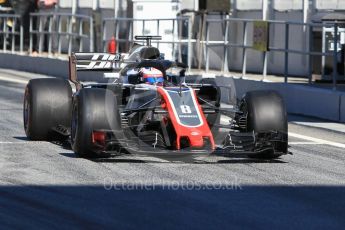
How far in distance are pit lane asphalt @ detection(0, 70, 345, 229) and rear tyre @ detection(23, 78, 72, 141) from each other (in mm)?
277

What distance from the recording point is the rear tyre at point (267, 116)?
43.5ft

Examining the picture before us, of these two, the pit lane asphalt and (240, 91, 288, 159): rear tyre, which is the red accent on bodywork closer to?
the pit lane asphalt

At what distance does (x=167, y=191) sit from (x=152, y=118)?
94.9 inches

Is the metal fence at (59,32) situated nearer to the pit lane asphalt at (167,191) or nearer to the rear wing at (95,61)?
the rear wing at (95,61)

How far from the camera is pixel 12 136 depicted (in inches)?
620

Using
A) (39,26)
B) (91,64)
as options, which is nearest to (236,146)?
(91,64)

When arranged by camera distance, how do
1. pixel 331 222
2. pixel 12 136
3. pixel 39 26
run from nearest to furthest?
pixel 331 222, pixel 12 136, pixel 39 26

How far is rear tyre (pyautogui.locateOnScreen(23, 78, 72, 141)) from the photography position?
1463 cm

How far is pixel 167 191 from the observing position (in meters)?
10.8

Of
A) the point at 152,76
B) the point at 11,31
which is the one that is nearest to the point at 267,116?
the point at 152,76

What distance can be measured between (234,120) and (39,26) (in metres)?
21.8

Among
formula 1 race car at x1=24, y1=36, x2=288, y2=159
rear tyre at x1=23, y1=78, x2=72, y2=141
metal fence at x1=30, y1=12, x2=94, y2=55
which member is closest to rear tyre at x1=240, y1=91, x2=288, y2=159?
formula 1 race car at x1=24, y1=36, x2=288, y2=159

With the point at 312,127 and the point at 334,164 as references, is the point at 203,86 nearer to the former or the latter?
the point at 334,164

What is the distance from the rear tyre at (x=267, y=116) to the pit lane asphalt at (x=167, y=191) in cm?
25
